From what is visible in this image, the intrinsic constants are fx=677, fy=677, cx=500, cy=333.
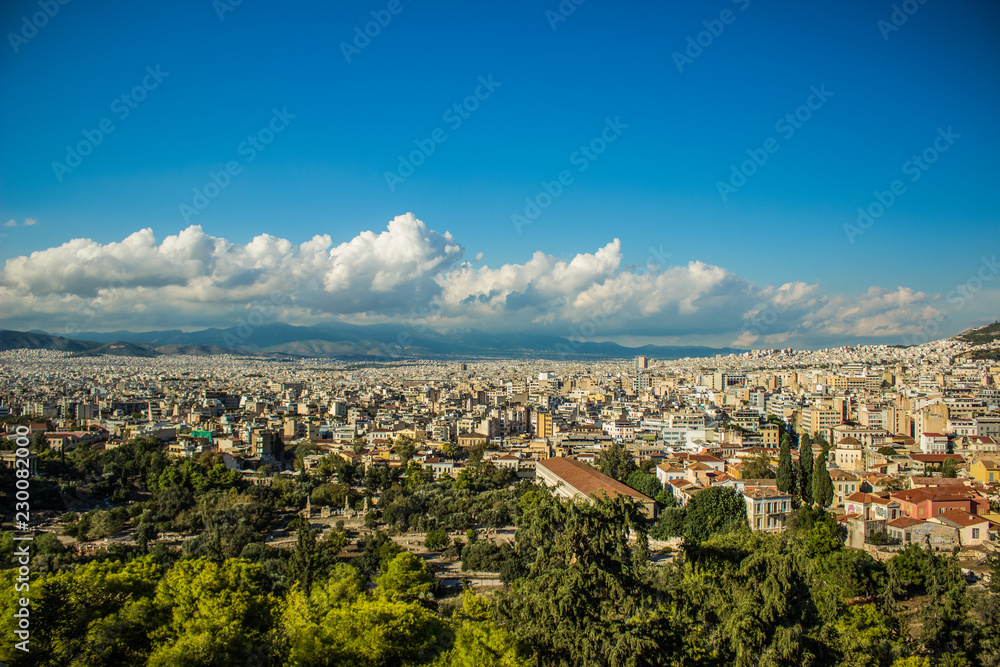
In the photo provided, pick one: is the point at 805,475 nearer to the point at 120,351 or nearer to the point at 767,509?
the point at 767,509

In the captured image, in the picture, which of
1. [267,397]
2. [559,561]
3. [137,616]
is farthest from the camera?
[267,397]

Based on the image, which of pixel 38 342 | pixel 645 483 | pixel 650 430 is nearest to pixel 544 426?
pixel 650 430

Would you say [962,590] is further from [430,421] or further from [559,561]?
[430,421]

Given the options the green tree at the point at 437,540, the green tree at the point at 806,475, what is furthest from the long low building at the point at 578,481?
the green tree at the point at 806,475

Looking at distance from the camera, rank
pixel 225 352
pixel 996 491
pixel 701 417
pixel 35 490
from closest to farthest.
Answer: pixel 996 491, pixel 35 490, pixel 701 417, pixel 225 352

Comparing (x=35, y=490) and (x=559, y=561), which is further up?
(x=559, y=561)

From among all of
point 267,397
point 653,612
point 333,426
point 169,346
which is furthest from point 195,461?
point 169,346
